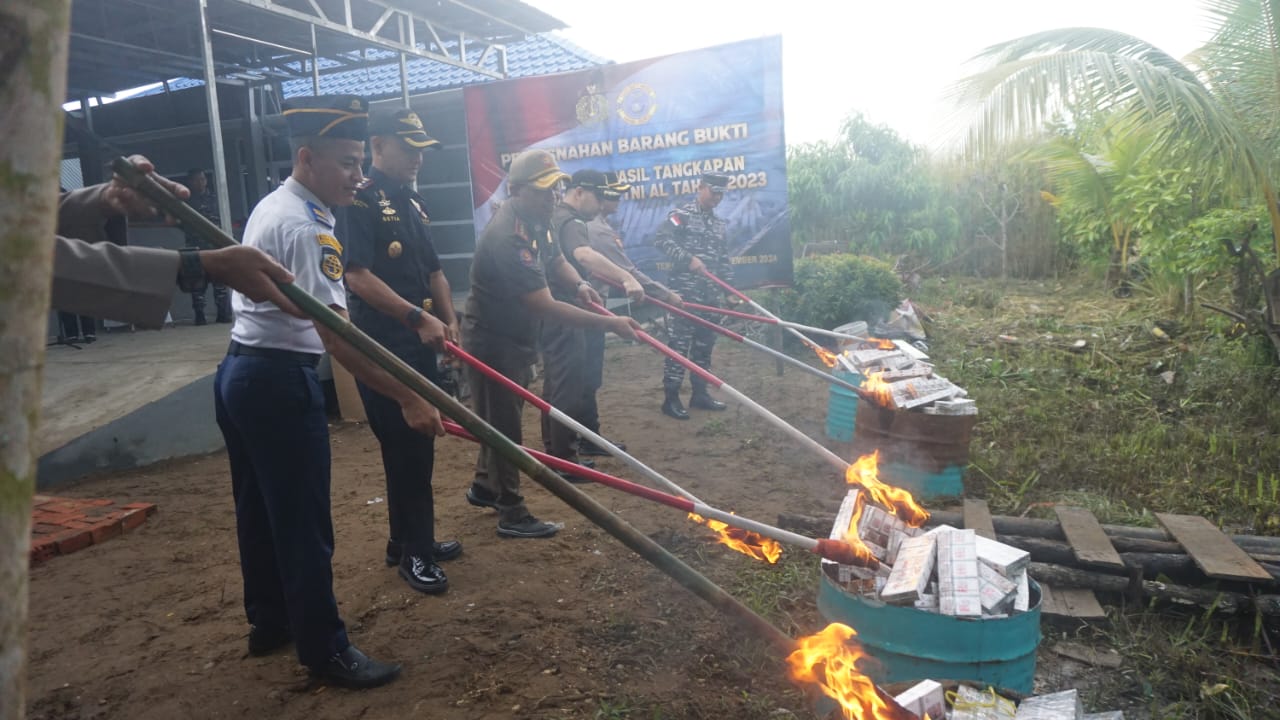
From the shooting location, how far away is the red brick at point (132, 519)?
4.75 m

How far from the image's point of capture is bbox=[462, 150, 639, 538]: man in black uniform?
14.0ft

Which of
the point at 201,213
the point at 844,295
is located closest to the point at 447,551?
the point at 844,295

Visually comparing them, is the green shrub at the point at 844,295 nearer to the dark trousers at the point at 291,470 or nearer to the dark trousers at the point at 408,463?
the dark trousers at the point at 408,463

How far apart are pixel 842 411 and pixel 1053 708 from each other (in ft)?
12.2

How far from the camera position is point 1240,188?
6469mm

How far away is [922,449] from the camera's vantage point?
4742 mm

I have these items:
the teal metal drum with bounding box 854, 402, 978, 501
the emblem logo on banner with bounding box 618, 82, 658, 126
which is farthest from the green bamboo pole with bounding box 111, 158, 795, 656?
the emblem logo on banner with bounding box 618, 82, 658, 126

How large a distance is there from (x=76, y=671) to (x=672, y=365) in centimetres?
517

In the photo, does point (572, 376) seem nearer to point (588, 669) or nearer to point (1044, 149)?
point (588, 669)

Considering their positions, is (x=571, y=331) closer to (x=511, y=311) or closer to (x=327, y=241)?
(x=511, y=311)

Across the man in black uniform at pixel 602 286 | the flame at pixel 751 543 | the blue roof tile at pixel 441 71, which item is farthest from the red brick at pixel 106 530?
the blue roof tile at pixel 441 71

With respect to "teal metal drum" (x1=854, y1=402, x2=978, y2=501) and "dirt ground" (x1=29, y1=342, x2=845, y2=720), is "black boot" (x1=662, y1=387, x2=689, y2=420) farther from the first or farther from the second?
"teal metal drum" (x1=854, y1=402, x2=978, y2=501)

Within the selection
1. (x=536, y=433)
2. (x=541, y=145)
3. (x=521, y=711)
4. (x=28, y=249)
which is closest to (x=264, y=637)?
(x=521, y=711)

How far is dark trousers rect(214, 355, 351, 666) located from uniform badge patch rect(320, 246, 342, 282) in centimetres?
35
